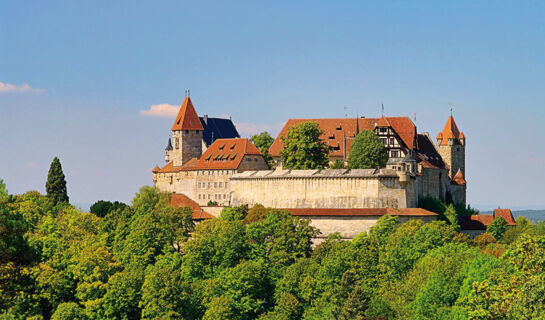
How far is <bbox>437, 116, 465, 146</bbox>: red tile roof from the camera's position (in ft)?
398

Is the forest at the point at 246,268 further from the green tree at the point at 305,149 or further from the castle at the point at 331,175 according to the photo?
the green tree at the point at 305,149

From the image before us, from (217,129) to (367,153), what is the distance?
1981 inches

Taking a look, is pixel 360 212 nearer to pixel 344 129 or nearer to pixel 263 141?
pixel 344 129

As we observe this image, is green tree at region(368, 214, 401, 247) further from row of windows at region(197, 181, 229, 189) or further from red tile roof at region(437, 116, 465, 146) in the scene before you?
red tile roof at region(437, 116, 465, 146)

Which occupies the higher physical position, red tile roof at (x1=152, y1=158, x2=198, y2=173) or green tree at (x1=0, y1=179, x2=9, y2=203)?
red tile roof at (x1=152, y1=158, x2=198, y2=173)

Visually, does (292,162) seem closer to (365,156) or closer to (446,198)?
(365,156)

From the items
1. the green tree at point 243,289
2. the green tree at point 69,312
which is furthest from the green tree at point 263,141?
the green tree at point 69,312

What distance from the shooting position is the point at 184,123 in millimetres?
115125

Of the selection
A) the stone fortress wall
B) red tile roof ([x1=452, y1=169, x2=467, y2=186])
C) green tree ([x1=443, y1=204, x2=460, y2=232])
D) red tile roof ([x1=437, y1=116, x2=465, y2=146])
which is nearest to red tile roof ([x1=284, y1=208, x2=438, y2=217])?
the stone fortress wall

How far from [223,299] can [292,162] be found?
28736 mm

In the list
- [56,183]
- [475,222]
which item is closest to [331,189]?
[475,222]

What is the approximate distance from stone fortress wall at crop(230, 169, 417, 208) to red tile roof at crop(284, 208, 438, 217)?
1.23 meters

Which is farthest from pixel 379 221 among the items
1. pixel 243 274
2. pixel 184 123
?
pixel 184 123

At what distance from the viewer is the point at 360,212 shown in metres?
88.1
